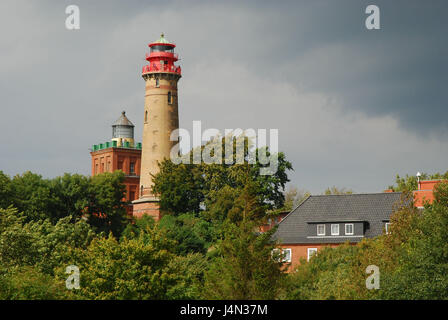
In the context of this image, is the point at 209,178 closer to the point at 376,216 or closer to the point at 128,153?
the point at 376,216

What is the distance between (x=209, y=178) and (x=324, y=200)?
17040 mm

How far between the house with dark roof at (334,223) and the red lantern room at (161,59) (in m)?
27.6

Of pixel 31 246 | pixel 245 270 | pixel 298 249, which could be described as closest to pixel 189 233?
pixel 298 249

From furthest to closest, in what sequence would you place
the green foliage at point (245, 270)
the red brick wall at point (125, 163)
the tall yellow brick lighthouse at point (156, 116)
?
1. the red brick wall at point (125, 163)
2. the tall yellow brick lighthouse at point (156, 116)
3. the green foliage at point (245, 270)

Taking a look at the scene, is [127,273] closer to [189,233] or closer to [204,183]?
[189,233]

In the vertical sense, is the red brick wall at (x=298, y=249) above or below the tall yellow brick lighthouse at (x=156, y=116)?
below

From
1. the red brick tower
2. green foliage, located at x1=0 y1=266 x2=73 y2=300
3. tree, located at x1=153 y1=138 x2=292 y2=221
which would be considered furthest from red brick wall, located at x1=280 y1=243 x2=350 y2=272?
the red brick tower

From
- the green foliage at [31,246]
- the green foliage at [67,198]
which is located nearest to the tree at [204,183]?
the green foliage at [67,198]

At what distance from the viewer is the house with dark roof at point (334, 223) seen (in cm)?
7106

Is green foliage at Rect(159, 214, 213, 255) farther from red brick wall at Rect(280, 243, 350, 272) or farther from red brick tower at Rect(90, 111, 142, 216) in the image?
red brick tower at Rect(90, 111, 142, 216)

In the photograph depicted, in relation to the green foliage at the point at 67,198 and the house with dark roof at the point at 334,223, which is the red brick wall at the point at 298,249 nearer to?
the house with dark roof at the point at 334,223
